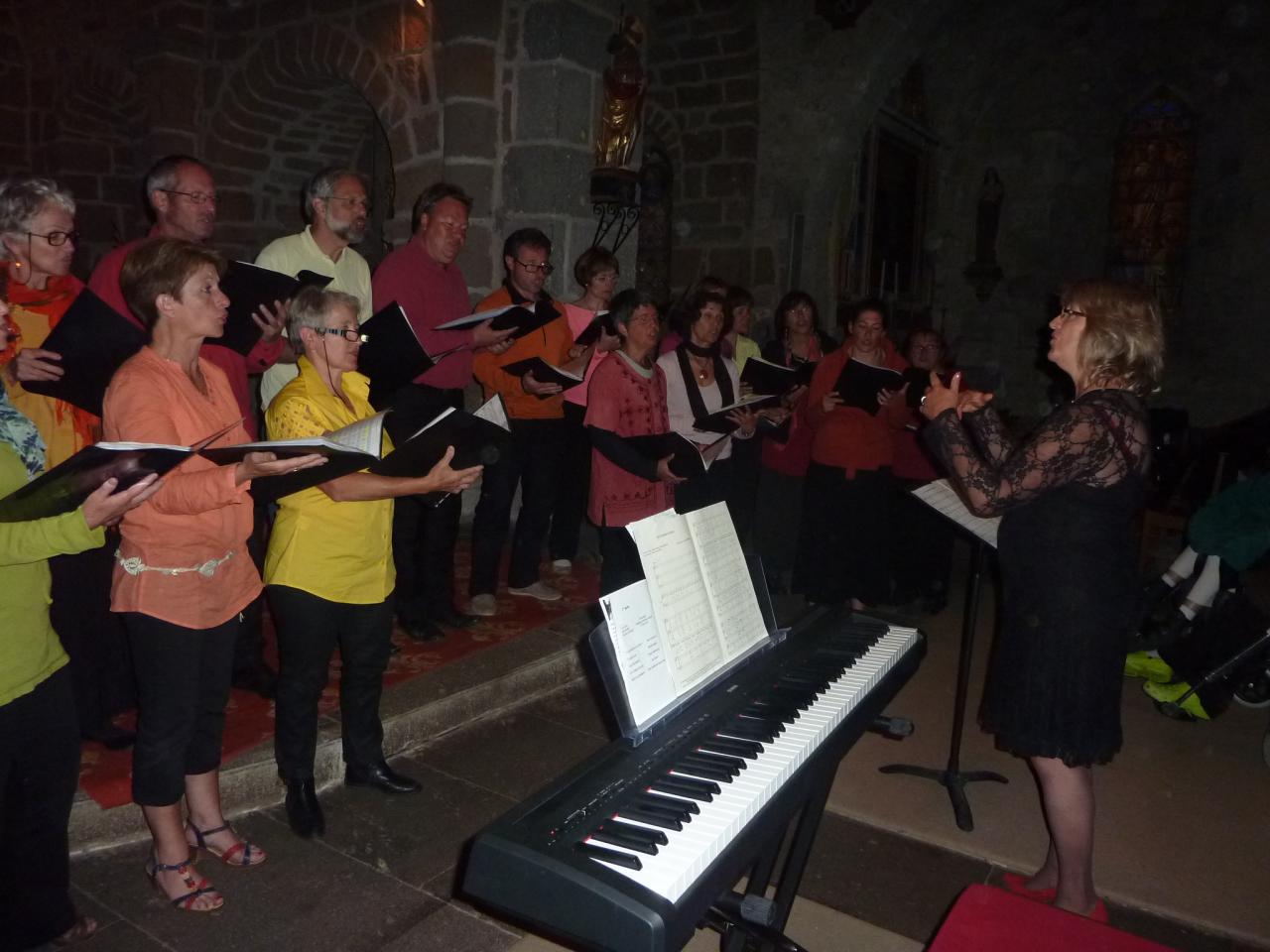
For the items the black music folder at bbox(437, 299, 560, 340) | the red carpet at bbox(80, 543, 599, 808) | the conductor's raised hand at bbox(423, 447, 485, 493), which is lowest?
the red carpet at bbox(80, 543, 599, 808)

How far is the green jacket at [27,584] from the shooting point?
171cm

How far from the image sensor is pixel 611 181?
20.2 ft

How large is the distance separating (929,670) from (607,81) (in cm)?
416

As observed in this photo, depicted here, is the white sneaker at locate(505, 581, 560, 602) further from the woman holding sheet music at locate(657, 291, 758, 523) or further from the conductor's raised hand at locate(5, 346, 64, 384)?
the conductor's raised hand at locate(5, 346, 64, 384)

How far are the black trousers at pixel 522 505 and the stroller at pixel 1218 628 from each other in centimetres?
279

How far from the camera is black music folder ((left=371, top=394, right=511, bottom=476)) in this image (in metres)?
2.27

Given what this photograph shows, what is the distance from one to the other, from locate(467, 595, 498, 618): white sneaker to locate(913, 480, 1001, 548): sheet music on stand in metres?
2.28

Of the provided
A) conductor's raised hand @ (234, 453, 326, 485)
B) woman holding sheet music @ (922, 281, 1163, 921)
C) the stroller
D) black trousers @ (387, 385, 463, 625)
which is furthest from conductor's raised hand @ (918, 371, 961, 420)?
the stroller

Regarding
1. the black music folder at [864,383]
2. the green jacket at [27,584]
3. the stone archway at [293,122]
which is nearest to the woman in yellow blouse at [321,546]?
the green jacket at [27,584]

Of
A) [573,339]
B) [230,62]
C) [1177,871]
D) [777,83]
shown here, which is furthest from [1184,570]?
[230,62]

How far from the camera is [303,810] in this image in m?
2.73

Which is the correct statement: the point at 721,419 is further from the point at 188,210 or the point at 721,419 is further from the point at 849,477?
the point at 188,210

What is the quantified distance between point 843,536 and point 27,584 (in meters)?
3.75

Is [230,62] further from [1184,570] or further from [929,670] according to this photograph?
[1184,570]
